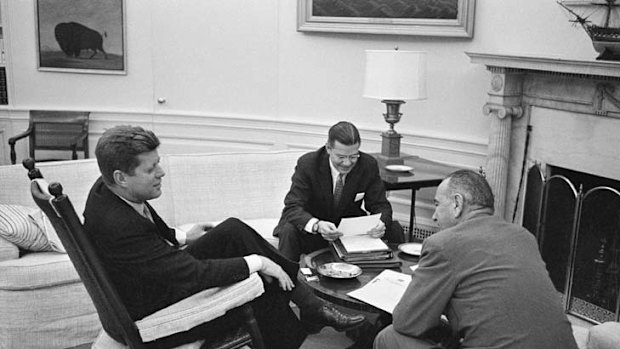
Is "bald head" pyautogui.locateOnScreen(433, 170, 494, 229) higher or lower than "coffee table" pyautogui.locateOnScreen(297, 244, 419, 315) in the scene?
higher

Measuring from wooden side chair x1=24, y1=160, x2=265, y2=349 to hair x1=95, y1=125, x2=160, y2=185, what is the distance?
24 cm

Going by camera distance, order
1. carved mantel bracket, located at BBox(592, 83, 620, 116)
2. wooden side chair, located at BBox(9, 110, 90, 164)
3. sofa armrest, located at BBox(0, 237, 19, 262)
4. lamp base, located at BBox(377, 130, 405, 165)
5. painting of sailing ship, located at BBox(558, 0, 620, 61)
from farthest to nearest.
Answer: wooden side chair, located at BBox(9, 110, 90, 164), lamp base, located at BBox(377, 130, 405, 165), carved mantel bracket, located at BBox(592, 83, 620, 116), painting of sailing ship, located at BBox(558, 0, 620, 61), sofa armrest, located at BBox(0, 237, 19, 262)

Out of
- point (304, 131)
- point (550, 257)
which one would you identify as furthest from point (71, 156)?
point (550, 257)

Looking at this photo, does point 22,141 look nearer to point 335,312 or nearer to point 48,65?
point 48,65

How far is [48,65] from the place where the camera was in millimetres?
6254

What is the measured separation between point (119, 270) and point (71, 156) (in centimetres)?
414

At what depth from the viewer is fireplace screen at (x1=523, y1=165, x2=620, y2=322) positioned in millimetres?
4008

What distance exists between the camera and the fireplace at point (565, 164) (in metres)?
3.90

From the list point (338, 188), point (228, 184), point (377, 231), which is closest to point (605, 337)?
point (377, 231)

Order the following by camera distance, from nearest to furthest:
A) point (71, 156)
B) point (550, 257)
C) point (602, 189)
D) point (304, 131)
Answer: point (602, 189) < point (550, 257) < point (304, 131) < point (71, 156)

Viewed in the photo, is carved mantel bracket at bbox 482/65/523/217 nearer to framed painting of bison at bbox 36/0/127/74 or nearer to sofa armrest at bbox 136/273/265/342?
sofa armrest at bbox 136/273/265/342

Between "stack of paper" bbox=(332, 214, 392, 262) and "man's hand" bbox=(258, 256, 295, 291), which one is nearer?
"man's hand" bbox=(258, 256, 295, 291)

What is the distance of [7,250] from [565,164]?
3.36 meters

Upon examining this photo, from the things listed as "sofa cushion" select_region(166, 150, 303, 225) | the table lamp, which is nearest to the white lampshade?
the table lamp
